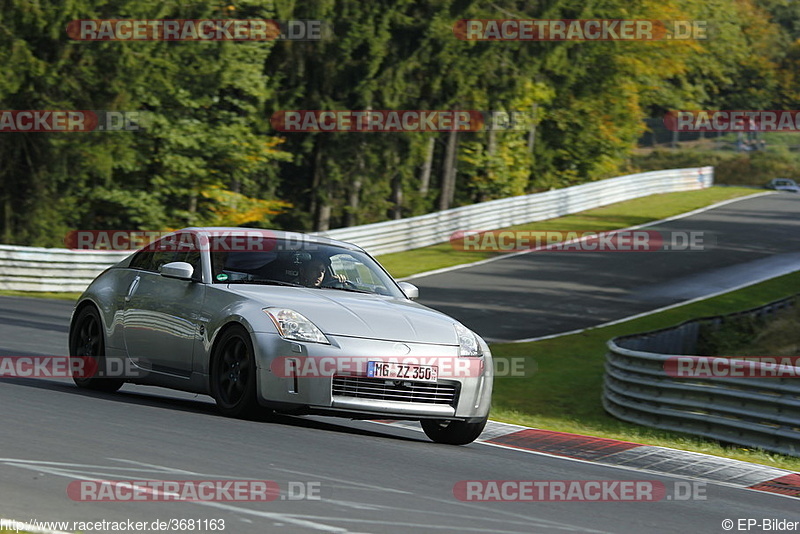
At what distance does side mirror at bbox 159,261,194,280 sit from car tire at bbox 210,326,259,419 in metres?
0.67

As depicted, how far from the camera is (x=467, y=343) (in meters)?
9.05

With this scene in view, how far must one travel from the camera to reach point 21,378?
11.2 m

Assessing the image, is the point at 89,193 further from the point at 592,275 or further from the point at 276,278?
the point at 276,278

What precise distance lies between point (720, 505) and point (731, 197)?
45.8 m

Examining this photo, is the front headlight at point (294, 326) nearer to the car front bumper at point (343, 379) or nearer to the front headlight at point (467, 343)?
the car front bumper at point (343, 379)

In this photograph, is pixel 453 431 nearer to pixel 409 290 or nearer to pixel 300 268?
pixel 409 290

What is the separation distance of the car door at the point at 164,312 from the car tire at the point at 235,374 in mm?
339

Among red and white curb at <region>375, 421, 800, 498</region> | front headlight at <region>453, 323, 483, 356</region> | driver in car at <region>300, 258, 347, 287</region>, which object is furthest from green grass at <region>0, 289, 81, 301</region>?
front headlight at <region>453, 323, 483, 356</region>

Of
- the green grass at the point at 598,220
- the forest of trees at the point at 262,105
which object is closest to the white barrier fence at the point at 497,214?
the green grass at the point at 598,220

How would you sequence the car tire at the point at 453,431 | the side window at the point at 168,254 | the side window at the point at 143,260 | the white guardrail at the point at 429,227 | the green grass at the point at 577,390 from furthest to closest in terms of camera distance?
1. the white guardrail at the point at 429,227
2. the green grass at the point at 577,390
3. the side window at the point at 143,260
4. the side window at the point at 168,254
5. the car tire at the point at 453,431

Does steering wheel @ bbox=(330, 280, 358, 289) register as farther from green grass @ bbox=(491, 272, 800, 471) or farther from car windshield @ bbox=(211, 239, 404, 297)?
green grass @ bbox=(491, 272, 800, 471)

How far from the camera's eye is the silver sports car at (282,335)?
841cm

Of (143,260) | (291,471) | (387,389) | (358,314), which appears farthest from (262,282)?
(291,471)

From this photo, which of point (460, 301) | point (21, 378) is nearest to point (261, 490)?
point (21, 378)
